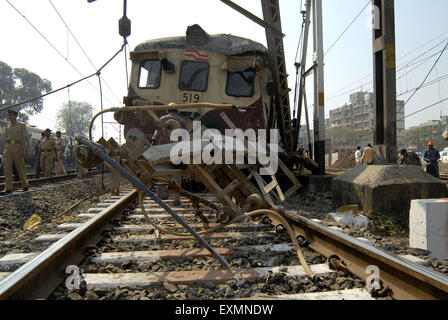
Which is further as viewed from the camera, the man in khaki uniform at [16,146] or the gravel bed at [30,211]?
the man in khaki uniform at [16,146]

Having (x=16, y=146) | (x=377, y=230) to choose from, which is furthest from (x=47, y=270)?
(x=16, y=146)

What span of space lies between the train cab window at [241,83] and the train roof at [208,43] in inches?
16.4

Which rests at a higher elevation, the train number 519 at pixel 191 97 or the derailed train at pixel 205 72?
the derailed train at pixel 205 72

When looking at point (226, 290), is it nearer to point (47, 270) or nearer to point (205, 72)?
point (47, 270)

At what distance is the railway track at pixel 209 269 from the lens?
170 centimetres

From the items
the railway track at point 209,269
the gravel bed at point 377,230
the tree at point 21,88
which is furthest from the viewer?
the tree at point 21,88

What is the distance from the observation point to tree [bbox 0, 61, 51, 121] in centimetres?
6569

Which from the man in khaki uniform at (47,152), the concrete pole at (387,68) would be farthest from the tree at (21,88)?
the concrete pole at (387,68)

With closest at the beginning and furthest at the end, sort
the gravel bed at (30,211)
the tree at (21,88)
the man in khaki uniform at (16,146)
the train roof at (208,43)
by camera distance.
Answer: the gravel bed at (30,211), the train roof at (208,43), the man in khaki uniform at (16,146), the tree at (21,88)

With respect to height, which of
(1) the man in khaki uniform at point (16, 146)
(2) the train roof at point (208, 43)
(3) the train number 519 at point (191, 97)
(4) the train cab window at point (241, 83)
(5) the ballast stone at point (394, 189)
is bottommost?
(5) the ballast stone at point (394, 189)

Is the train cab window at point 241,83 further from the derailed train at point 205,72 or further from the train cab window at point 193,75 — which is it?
the train cab window at point 193,75

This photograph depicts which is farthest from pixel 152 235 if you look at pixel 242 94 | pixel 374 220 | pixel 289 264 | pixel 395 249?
pixel 242 94

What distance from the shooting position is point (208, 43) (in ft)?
20.2

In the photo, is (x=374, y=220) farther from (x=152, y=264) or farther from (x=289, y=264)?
(x=152, y=264)
